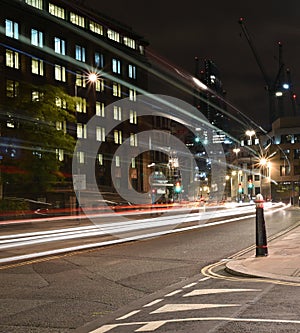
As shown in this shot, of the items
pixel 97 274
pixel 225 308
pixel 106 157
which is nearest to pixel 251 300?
pixel 225 308

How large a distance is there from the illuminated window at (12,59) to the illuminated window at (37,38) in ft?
10.5

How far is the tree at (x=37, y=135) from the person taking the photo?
3731cm

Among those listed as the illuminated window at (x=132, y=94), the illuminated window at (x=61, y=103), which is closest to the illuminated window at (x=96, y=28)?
the illuminated window at (x=132, y=94)

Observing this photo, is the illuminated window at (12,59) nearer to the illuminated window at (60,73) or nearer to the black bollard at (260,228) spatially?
the illuminated window at (60,73)

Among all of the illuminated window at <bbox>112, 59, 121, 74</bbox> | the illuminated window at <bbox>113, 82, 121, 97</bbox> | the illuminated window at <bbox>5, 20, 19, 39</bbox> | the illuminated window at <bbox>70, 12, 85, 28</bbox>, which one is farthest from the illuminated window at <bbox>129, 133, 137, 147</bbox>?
the illuminated window at <bbox>5, 20, 19, 39</bbox>

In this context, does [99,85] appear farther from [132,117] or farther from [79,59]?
[132,117]

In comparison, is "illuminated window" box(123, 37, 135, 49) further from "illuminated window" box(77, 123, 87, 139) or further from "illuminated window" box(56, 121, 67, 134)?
"illuminated window" box(56, 121, 67, 134)

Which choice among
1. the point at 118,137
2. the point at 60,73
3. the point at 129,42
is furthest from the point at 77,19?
the point at 118,137

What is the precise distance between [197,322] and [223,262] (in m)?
6.51

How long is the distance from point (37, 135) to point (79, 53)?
28.9 metres

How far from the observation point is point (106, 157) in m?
66.7

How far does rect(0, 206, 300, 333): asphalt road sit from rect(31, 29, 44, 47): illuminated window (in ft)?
141

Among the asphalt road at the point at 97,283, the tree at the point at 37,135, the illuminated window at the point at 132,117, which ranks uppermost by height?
the illuminated window at the point at 132,117

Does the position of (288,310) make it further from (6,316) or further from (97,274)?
(97,274)
